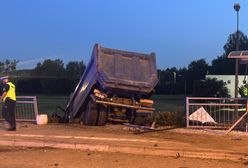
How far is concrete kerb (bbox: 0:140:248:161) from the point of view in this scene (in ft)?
38.4

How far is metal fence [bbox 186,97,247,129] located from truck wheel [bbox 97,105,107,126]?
3.02 meters

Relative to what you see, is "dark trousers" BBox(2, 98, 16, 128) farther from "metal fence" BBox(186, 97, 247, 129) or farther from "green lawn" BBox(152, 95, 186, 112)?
"green lawn" BBox(152, 95, 186, 112)

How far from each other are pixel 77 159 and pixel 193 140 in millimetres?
4304

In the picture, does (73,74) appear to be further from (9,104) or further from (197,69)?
(9,104)

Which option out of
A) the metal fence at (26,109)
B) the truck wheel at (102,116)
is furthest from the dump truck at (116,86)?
the metal fence at (26,109)

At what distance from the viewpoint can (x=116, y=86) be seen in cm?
1716

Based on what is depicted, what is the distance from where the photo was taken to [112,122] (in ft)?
61.6

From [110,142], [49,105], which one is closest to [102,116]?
[110,142]

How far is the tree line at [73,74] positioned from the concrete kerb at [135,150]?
46317 millimetres

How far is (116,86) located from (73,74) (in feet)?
208

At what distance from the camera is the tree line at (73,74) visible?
6869cm

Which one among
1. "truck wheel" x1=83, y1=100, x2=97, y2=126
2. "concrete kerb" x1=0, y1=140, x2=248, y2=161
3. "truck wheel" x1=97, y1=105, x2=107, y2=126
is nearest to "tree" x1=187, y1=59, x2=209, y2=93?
"truck wheel" x1=83, y1=100, x2=97, y2=126

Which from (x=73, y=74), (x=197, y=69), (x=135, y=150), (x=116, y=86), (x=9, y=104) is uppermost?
(x=197, y=69)

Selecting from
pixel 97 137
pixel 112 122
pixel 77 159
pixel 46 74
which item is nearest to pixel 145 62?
pixel 112 122
